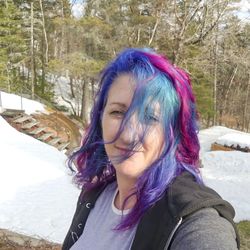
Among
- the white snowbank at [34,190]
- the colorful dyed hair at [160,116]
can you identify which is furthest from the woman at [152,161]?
the white snowbank at [34,190]

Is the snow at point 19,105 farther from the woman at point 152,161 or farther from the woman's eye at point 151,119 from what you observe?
the woman's eye at point 151,119

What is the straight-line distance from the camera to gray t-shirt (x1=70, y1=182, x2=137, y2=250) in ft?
3.99

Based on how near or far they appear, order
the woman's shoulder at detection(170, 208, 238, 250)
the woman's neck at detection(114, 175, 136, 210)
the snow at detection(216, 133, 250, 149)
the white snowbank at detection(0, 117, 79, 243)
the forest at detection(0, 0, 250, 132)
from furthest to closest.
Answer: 1. the forest at detection(0, 0, 250, 132)
2. the snow at detection(216, 133, 250, 149)
3. the white snowbank at detection(0, 117, 79, 243)
4. the woman's neck at detection(114, 175, 136, 210)
5. the woman's shoulder at detection(170, 208, 238, 250)

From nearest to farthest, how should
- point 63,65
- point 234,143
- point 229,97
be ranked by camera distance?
point 234,143 → point 63,65 → point 229,97

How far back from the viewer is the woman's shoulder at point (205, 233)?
3.02 feet

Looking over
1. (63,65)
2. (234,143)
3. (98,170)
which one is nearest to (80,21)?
(63,65)

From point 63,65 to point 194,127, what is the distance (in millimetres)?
14782

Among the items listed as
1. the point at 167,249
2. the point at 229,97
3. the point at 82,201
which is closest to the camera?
the point at 167,249

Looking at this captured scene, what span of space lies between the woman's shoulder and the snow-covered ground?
7.35 feet

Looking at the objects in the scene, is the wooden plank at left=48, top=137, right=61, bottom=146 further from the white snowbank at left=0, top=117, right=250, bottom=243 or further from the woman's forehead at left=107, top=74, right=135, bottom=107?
the woman's forehead at left=107, top=74, right=135, bottom=107

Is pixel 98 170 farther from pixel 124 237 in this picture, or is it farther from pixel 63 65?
pixel 63 65

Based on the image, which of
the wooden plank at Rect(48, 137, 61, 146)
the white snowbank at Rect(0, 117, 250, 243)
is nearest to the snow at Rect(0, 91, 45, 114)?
the wooden plank at Rect(48, 137, 61, 146)

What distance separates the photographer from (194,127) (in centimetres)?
126

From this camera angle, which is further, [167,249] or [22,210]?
[22,210]
